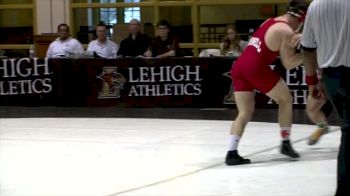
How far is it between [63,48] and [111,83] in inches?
69.8

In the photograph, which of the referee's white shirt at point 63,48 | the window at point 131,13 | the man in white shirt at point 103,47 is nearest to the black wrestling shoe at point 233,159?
the man in white shirt at point 103,47

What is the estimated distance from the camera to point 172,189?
6473mm

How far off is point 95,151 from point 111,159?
0.67m

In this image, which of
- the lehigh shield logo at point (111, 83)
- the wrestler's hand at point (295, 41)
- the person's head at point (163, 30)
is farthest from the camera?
the person's head at point (163, 30)

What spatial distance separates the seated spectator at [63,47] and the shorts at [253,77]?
8.08 m

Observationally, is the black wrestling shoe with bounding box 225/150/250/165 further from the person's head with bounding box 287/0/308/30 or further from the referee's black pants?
the referee's black pants

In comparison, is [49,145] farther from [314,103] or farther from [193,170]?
[314,103]

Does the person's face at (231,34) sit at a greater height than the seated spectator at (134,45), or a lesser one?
greater

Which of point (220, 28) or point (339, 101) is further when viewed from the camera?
point (220, 28)

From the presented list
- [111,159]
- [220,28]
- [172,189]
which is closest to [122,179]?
[172,189]

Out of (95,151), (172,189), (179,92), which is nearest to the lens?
(172,189)

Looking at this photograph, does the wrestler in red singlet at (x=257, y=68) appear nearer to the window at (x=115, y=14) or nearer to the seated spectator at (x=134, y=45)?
the seated spectator at (x=134, y=45)

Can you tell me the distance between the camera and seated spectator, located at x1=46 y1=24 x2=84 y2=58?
50.7 feet

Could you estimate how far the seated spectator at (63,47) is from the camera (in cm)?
1545
